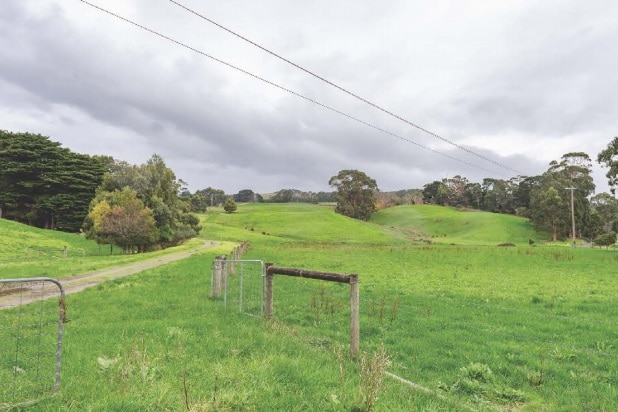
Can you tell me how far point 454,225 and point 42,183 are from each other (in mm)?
106852

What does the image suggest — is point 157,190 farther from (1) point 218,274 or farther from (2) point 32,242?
(1) point 218,274

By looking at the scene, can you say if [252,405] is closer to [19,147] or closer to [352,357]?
[352,357]

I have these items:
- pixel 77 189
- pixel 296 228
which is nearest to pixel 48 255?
pixel 77 189

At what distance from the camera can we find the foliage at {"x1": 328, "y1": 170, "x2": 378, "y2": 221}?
137 meters

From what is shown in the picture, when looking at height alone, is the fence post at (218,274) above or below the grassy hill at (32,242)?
above

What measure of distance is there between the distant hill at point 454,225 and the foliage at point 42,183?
237 ft

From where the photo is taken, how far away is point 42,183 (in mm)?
80375

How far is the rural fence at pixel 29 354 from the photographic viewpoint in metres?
5.35

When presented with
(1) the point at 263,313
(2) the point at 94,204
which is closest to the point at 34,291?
(1) the point at 263,313

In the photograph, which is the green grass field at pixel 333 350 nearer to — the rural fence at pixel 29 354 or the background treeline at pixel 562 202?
the rural fence at pixel 29 354

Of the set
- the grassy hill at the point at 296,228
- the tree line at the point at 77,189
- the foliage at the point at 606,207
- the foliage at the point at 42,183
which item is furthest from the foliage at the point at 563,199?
the foliage at the point at 42,183

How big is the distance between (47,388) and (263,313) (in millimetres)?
6213

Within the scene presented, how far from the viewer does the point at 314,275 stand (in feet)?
28.9

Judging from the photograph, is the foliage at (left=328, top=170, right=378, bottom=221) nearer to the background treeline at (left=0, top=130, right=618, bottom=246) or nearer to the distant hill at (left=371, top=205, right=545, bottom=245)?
the distant hill at (left=371, top=205, right=545, bottom=245)
